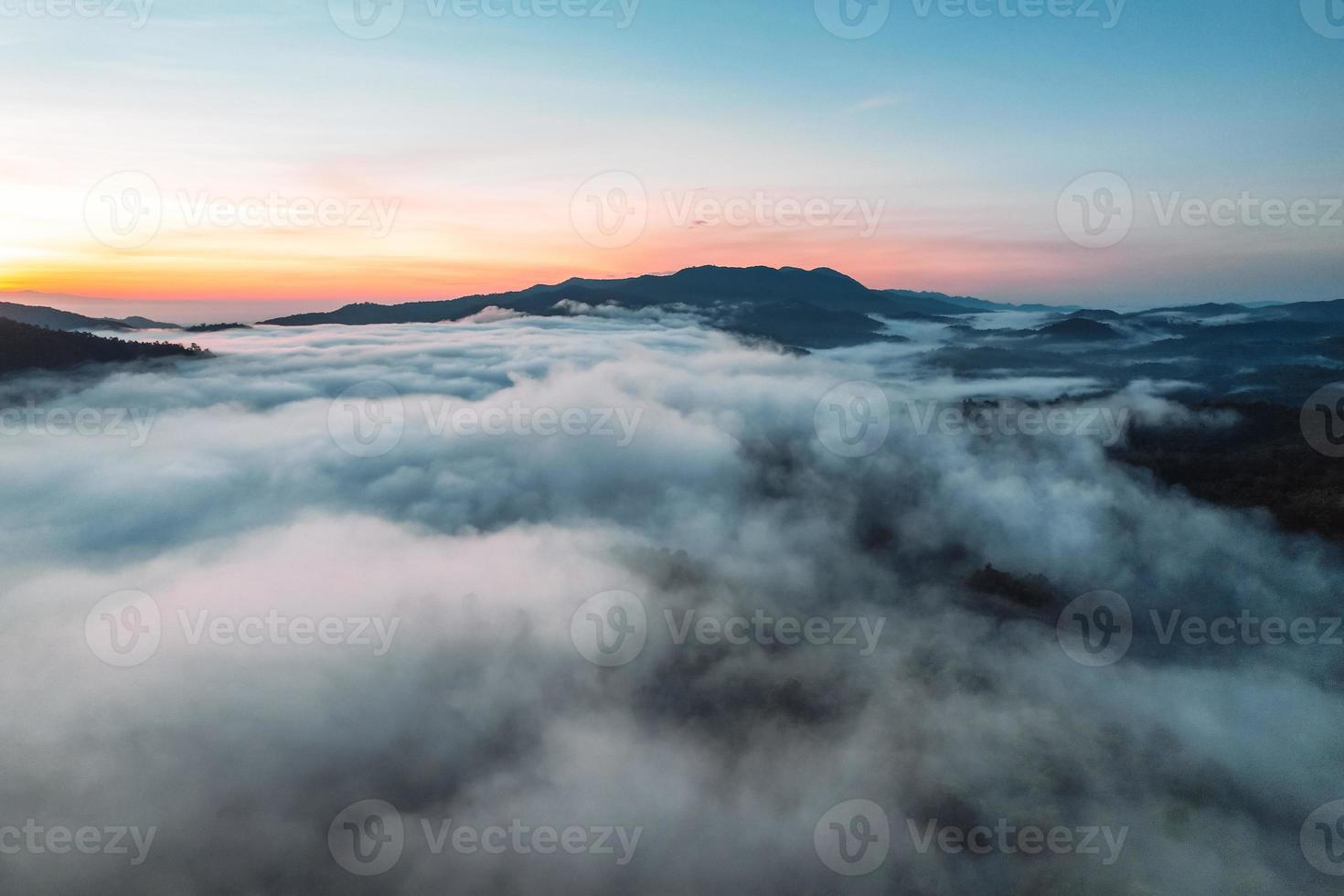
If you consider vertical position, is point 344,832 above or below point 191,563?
below

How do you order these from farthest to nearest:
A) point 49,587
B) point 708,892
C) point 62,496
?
1. point 62,496
2. point 49,587
3. point 708,892

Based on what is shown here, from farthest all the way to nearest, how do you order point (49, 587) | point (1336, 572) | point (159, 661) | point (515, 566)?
point (515, 566) < point (1336, 572) < point (159, 661) < point (49, 587)

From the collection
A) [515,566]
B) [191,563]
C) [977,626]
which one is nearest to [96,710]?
[191,563]

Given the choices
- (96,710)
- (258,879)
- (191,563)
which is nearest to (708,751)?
(258,879)

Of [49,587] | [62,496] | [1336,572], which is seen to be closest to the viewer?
[49,587]

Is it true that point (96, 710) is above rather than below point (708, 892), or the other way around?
above

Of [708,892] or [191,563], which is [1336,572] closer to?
[708,892]

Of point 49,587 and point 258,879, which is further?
point 49,587

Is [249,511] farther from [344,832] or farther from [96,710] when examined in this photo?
[344,832]

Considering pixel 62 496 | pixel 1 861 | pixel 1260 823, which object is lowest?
pixel 1 861
